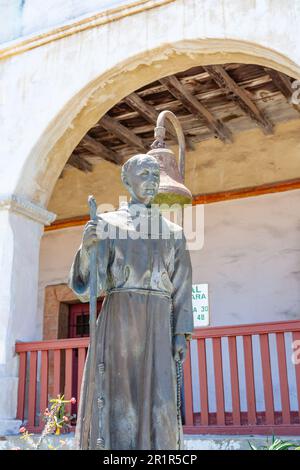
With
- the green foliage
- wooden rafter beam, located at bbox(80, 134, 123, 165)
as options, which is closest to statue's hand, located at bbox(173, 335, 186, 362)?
the green foliage

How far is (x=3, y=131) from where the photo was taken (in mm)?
6320

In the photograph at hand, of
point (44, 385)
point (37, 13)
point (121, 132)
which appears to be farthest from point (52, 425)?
point (37, 13)

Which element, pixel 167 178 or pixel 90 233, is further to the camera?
pixel 167 178

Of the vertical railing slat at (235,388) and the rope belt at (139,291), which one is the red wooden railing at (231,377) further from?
the rope belt at (139,291)

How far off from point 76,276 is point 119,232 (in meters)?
0.31

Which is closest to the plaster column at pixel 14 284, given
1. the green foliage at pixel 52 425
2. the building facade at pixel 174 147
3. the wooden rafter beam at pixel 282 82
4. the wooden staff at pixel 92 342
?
the building facade at pixel 174 147

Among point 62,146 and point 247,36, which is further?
point 62,146

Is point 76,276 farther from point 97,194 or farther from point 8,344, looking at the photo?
point 97,194

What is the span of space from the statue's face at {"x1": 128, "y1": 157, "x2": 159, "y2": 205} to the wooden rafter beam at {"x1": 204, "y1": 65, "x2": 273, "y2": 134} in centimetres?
353

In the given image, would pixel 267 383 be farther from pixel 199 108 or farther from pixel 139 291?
pixel 199 108

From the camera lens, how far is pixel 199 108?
7.18m

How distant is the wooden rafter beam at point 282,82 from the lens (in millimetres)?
6531

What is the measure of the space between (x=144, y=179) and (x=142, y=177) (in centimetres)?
1

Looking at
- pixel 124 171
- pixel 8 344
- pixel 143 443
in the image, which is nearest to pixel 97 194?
pixel 8 344
